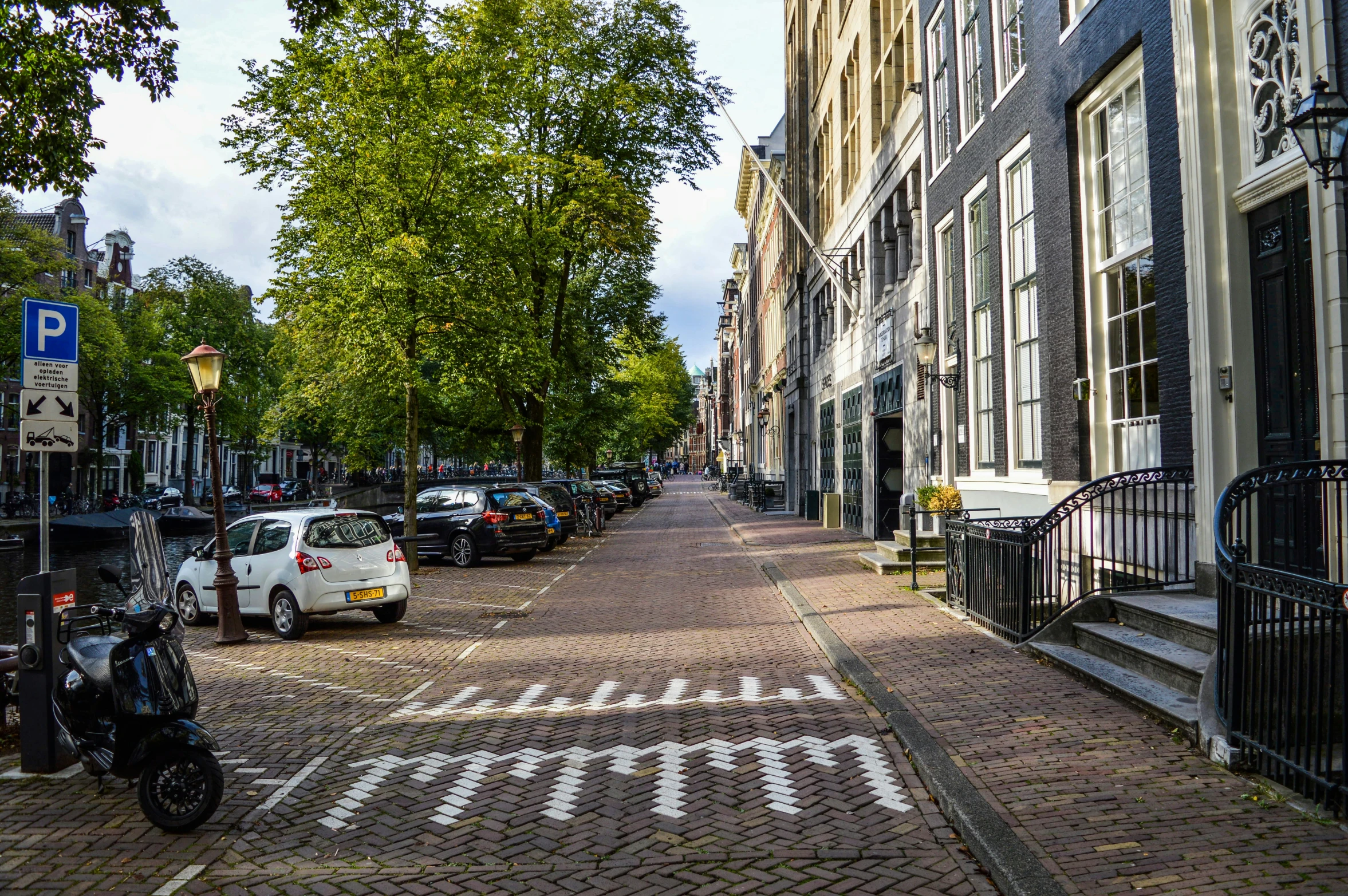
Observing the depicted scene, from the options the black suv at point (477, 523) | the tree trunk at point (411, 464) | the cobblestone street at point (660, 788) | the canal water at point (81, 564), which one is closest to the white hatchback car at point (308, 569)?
the cobblestone street at point (660, 788)

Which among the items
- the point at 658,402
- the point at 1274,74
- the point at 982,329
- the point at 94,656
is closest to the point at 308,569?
the point at 94,656

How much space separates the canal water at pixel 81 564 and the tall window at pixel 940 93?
1457 cm

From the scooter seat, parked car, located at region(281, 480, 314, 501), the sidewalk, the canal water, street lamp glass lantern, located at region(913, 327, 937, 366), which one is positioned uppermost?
street lamp glass lantern, located at region(913, 327, 937, 366)

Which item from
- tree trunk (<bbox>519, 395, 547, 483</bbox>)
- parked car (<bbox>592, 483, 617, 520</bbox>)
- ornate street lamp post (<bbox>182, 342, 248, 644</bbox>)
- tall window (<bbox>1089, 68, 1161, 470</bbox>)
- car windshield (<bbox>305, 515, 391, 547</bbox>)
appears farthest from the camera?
parked car (<bbox>592, 483, 617, 520</bbox>)

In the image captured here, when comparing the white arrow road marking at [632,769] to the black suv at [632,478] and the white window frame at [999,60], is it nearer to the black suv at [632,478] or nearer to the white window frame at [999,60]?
the white window frame at [999,60]

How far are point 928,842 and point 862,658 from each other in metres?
4.36

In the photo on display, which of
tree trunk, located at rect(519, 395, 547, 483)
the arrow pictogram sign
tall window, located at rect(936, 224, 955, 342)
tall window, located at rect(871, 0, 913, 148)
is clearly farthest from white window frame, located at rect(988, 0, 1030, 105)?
tree trunk, located at rect(519, 395, 547, 483)

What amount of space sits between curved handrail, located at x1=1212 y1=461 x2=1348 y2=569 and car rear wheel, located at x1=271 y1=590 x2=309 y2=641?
31.6 feet

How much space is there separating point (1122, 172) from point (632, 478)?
148 ft

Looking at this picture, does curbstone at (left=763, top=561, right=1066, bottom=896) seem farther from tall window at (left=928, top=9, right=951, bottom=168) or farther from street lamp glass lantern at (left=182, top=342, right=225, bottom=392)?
tall window at (left=928, top=9, right=951, bottom=168)

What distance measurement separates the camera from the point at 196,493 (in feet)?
223

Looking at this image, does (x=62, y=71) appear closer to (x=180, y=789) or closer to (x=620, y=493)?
(x=180, y=789)

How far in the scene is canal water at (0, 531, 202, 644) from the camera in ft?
57.3

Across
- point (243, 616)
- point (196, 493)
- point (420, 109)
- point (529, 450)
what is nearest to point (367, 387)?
point (420, 109)
